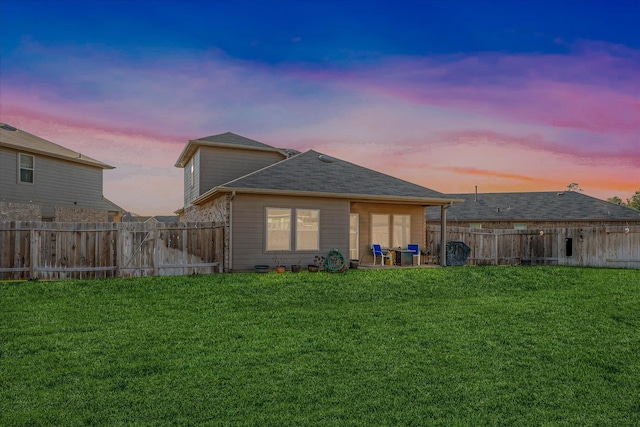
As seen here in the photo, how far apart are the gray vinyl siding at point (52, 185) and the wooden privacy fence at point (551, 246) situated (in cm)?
1936

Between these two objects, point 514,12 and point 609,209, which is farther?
point 609,209

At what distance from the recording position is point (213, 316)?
8203mm

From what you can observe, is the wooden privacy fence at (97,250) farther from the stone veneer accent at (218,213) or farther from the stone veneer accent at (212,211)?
the stone veneer accent at (212,211)

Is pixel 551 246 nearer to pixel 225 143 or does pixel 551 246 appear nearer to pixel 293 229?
pixel 293 229

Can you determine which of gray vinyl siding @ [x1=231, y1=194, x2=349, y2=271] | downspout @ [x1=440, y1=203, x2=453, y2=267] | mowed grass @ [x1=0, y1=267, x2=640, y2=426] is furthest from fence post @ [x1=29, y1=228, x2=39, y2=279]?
downspout @ [x1=440, y1=203, x2=453, y2=267]

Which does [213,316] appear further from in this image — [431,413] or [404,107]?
[404,107]

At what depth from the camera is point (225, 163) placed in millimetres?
17234

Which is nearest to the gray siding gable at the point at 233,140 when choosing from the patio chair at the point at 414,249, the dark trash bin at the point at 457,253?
the patio chair at the point at 414,249

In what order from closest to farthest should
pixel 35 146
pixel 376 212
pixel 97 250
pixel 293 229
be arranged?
pixel 97 250 < pixel 293 229 < pixel 376 212 < pixel 35 146

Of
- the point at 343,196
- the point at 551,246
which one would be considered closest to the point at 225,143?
the point at 343,196

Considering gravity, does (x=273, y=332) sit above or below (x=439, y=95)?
below

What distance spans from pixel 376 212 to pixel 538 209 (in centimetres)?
1852

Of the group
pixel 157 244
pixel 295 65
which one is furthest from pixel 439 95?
pixel 157 244

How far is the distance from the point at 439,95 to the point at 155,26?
10791mm
